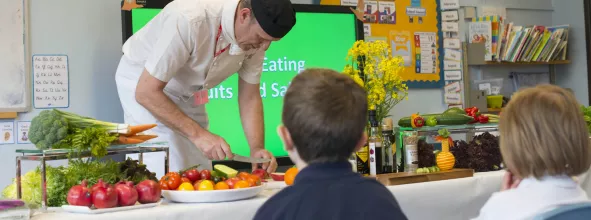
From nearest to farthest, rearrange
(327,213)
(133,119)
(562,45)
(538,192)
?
(327,213) < (538,192) < (133,119) < (562,45)

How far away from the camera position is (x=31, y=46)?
3.88m

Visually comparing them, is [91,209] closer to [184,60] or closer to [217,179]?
[217,179]

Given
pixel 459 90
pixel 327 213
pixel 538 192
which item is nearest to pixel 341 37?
pixel 459 90

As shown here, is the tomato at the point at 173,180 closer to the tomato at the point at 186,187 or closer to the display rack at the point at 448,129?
the tomato at the point at 186,187

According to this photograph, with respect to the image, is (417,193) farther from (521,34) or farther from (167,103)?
(521,34)

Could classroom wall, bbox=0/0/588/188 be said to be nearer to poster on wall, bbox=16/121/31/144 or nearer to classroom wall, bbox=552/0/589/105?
poster on wall, bbox=16/121/31/144

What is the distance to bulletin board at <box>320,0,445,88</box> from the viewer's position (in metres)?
5.03

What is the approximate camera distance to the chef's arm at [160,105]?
2734 millimetres

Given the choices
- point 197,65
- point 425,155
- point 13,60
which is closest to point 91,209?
point 197,65

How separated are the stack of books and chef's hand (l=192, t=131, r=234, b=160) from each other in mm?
3259

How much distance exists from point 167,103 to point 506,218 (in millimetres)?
1469

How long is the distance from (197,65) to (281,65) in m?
1.63

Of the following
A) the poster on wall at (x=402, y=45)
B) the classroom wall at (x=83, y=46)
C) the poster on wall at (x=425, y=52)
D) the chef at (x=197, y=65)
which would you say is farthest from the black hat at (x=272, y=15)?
the poster on wall at (x=425, y=52)

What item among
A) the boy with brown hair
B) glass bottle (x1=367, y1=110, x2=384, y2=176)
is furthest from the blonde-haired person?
glass bottle (x1=367, y1=110, x2=384, y2=176)
